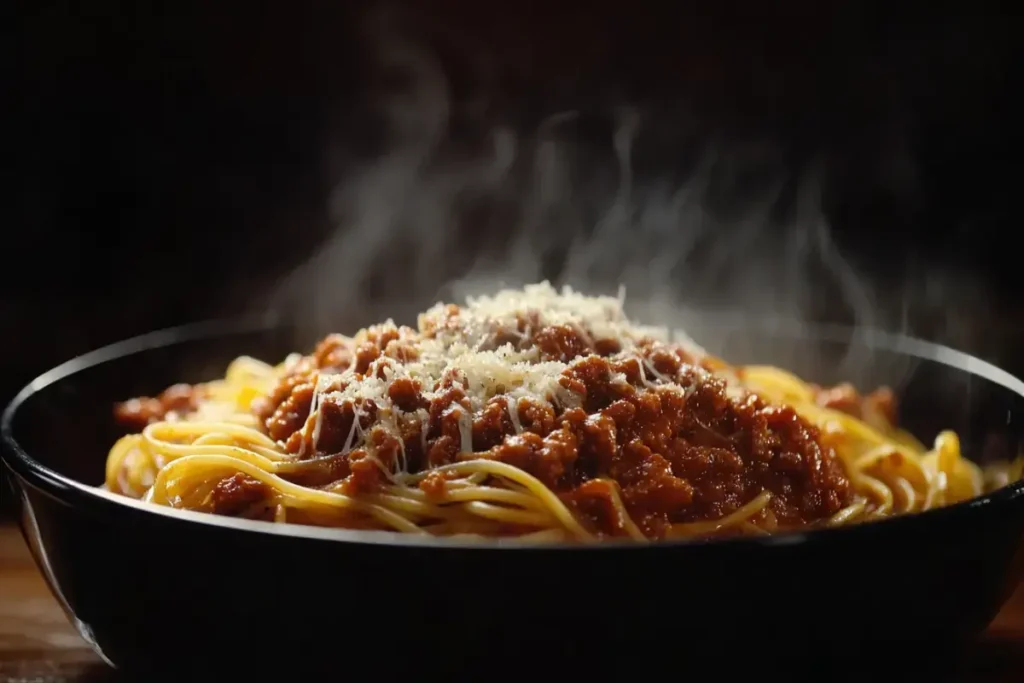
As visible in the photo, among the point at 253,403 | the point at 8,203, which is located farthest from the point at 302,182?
the point at 253,403

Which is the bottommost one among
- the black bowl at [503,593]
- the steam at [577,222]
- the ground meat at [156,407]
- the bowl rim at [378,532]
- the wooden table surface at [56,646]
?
the wooden table surface at [56,646]

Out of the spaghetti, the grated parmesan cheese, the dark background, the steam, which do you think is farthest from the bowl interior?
the dark background

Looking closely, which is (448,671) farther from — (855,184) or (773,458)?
(855,184)

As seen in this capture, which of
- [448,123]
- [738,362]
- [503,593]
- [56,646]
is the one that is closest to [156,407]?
[56,646]

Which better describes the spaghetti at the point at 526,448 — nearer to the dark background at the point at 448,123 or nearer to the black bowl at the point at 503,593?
the black bowl at the point at 503,593

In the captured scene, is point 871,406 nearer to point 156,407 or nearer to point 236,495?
point 236,495

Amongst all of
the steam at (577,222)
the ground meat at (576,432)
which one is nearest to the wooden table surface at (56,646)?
the ground meat at (576,432)
